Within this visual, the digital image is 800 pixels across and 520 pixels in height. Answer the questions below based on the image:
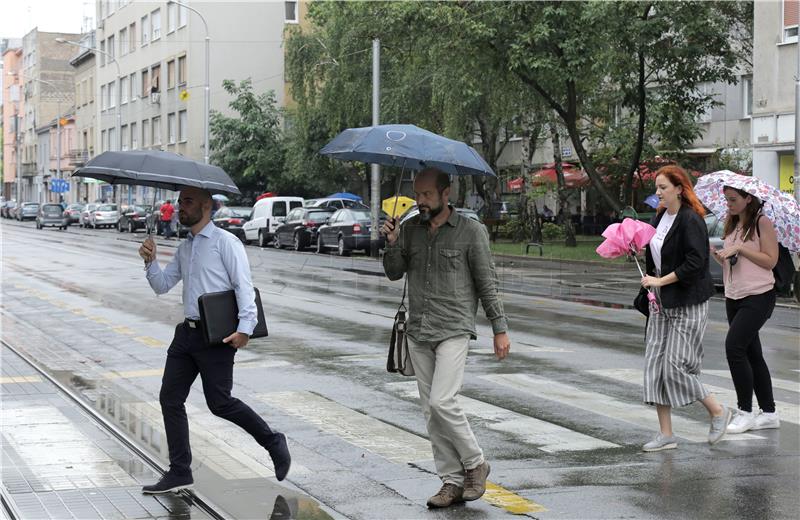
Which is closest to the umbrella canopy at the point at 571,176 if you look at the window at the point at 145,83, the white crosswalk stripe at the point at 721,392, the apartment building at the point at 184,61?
the apartment building at the point at 184,61

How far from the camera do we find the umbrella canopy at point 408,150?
6.21 m

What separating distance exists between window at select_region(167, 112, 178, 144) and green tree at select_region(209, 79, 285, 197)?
13.0m

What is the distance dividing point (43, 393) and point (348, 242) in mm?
26331

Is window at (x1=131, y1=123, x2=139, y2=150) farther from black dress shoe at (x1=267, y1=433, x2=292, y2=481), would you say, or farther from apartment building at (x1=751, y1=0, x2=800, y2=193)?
black dress shoe at (x1=267, y1=433, x2=292, y2=481)

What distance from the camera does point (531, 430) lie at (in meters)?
8.21

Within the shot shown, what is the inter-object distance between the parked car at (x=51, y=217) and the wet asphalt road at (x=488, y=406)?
161 ft

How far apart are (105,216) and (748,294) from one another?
61.6 meters

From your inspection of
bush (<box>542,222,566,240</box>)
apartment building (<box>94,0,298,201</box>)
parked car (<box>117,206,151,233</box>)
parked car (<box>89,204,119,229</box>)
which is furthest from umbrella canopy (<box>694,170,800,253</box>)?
parked car (<box>89,204,119,229</box>)

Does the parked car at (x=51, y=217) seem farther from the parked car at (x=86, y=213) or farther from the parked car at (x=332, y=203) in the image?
the parked car at (x=332, y=203)

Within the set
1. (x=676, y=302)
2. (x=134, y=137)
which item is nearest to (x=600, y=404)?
(x=676, y=302)

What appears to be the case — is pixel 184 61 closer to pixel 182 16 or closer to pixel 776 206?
pixel 182 16

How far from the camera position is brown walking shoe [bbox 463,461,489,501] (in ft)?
20.1

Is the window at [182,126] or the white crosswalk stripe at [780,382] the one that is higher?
the window at [182,126]

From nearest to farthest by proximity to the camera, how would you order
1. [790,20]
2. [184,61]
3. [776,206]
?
[776,206], [790,20], [184,61]
